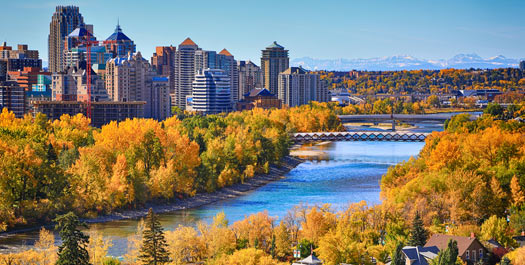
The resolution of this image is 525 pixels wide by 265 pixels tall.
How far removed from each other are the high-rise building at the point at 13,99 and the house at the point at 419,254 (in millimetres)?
81035

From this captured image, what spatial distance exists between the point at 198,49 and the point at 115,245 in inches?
5856

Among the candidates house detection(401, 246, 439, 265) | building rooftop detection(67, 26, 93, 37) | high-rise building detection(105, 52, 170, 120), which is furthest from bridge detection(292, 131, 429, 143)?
building rooftop detection(67, 26, 93, 37)

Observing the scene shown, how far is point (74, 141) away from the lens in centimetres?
7581

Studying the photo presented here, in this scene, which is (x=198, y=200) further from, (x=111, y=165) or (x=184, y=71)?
(x=184, y=71)

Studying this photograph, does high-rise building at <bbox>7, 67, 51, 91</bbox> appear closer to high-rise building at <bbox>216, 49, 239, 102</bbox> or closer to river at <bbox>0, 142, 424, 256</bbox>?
high-rise building at <bbox>216, 49, 239, 102</bbox>

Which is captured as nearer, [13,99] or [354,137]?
[354,137]

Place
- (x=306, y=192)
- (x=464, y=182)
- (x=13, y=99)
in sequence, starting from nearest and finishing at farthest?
(x=464, y=182), (x=306, y=192), (x=13, y=99)

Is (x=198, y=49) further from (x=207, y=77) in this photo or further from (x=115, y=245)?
(x=115, y=245)

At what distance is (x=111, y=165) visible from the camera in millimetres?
63281

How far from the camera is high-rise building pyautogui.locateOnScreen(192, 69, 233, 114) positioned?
151m

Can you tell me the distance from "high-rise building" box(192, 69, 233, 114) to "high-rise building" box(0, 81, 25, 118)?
42.2 meters

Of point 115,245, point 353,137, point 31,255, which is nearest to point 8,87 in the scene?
point 353,137

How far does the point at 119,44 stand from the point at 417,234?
152 meters

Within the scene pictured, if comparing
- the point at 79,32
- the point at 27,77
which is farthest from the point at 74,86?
the point at 79,32
